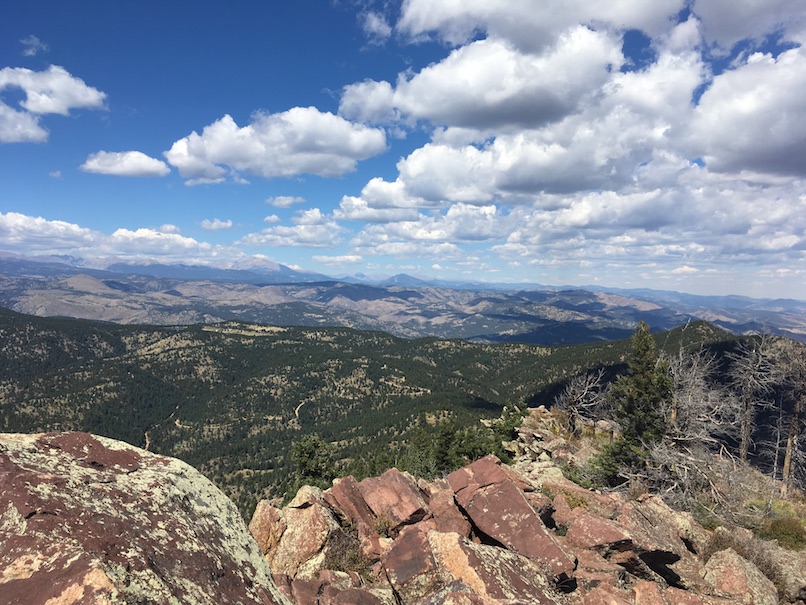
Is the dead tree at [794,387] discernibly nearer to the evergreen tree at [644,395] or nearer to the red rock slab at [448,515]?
the evergreen tree at [644,395]

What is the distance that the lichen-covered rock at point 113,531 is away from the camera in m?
6.93

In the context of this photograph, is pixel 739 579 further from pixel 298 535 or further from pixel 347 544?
pixel 298 535

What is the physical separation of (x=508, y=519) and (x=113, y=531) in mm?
17056

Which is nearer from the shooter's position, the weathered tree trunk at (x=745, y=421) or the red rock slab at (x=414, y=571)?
the red rock slab at (x=414, y=571)

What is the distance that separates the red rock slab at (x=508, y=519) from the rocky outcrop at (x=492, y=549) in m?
0.05

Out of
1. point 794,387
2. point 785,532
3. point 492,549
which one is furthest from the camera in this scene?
point 794,387

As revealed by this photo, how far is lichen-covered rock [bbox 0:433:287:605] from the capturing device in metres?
6.93

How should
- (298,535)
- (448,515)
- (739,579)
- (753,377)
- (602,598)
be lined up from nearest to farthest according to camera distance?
(602,598), (739,579), (298,535), (448,515), (753,377)

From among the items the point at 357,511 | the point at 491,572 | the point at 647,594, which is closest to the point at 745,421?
the point at 647,594

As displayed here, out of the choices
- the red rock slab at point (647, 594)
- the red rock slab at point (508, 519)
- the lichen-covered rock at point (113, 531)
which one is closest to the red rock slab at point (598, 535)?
the red rock slab at point (647, 594)

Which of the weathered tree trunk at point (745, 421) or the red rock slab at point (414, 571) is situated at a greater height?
the red rock slab at point (414, 571)

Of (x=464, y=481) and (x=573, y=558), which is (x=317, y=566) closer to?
(x=464, y=481)

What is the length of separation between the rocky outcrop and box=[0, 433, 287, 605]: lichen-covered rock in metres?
6.03

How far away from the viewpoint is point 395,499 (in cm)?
2597
